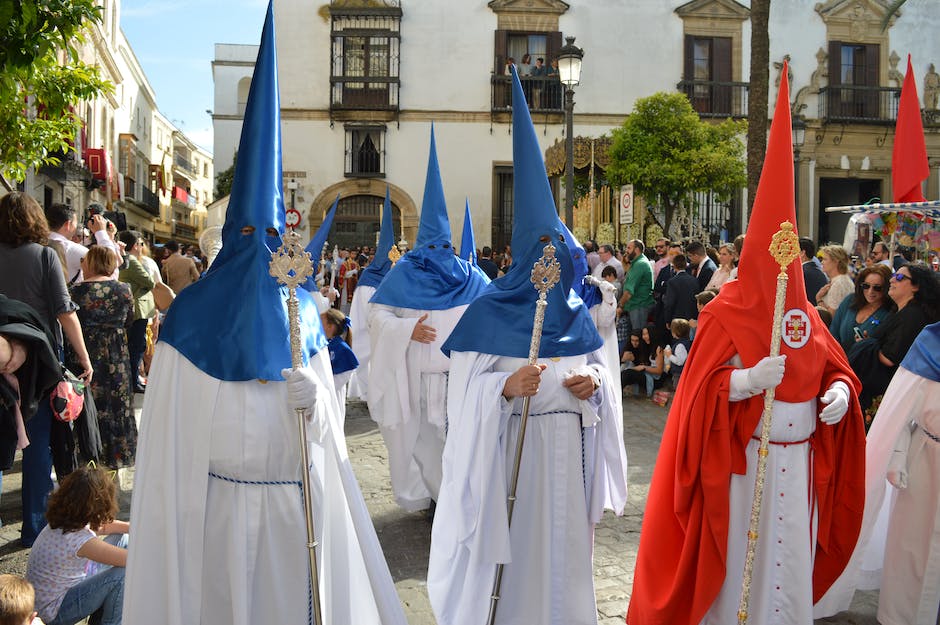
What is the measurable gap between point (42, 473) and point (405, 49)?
74.6 ft

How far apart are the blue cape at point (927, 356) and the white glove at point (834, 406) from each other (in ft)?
2.44

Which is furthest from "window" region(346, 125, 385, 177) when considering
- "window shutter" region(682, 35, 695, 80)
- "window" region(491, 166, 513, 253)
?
"window shutter" region(682, 35, 695, 80)

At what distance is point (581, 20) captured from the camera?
87.6ft

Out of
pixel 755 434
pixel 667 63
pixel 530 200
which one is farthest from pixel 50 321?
pixel 667 63

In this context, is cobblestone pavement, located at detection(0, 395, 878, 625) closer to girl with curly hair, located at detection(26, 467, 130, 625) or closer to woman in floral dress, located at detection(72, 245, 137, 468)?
woman in floral dress, located at detection(72, 245, 137, 468)

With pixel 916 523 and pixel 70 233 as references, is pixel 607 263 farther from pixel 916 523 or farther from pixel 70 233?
pixel 916 523

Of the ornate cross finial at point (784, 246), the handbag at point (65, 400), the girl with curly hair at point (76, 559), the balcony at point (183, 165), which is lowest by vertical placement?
the girl with curly hair at point (76, 559)

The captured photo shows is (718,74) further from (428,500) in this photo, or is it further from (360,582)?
(360,582)

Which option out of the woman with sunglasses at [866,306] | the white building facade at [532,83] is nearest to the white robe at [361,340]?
the woman with sunglasses at [866,306]

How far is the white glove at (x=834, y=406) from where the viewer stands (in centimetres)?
380

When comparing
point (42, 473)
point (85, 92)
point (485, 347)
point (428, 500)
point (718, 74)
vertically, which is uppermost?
point (718, 74)

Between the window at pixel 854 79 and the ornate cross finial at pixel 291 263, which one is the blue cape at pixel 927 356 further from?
the window at pixel 854 79

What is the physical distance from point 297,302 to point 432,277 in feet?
12.1

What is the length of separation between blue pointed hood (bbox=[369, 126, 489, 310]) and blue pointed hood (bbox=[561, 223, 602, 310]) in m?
1.25
